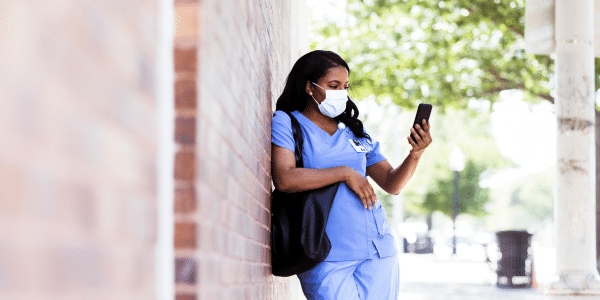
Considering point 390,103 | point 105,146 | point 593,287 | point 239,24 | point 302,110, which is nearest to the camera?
point 105,146

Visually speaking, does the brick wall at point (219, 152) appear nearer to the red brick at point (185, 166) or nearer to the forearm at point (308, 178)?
the red brick at point (185, 166)

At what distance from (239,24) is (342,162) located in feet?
3.94

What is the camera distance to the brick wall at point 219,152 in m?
1.42

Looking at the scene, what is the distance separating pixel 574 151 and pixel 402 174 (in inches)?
135

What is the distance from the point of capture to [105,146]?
1004 millimetres

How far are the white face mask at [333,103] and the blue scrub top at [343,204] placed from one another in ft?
0.34

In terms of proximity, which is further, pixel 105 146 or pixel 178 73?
pixel 178 73

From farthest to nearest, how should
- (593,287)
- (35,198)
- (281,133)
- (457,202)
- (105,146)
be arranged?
(457,202)
(593,287)
(281,133)
(105,146)
(35,198)

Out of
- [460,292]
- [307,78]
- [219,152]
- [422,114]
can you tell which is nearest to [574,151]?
[422,114]

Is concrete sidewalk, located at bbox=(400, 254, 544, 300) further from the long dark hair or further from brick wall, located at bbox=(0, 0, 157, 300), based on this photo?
brick wall, located at bbox=(0, 0, 157, 300)

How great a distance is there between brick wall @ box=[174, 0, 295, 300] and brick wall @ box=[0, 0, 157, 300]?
19 cm

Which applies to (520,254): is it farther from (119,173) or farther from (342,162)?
(119,173)

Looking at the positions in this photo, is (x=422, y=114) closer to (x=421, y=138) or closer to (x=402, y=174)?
(x=421, y=138)

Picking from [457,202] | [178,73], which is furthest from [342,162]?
[457,202]
